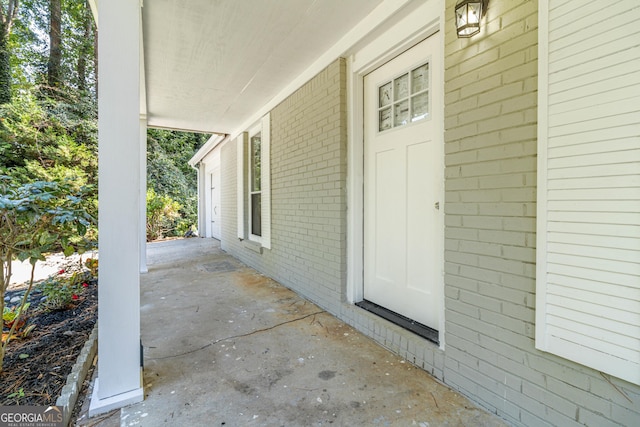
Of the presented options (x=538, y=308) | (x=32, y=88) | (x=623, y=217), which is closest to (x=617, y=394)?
(x=538, y=308)

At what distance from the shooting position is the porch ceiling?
2393 mm

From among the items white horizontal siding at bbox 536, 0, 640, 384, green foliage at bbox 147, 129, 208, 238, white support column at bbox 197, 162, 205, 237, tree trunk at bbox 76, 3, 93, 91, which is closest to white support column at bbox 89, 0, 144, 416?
white horizontal siding at bbox 536, 0, 640, 384

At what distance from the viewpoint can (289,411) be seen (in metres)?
1.66

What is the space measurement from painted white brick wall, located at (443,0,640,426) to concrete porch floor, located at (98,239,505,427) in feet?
0.82

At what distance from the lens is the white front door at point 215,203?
895cm

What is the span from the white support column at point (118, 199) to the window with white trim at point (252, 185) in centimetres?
297

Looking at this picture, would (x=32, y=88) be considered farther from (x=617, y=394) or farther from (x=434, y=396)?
(x=617, y=394)

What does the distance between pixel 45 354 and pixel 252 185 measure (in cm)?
377

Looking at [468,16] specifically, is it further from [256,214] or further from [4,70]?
[4,70]

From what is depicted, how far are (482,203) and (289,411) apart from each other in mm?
1614

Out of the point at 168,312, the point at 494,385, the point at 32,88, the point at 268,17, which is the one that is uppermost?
the point at 32,88

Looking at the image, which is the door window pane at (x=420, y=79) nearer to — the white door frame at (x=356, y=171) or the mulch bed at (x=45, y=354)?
the white door frame at (x=356, y=171)

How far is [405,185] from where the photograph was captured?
2.42 meters

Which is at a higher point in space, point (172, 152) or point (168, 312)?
point (172, 152)
